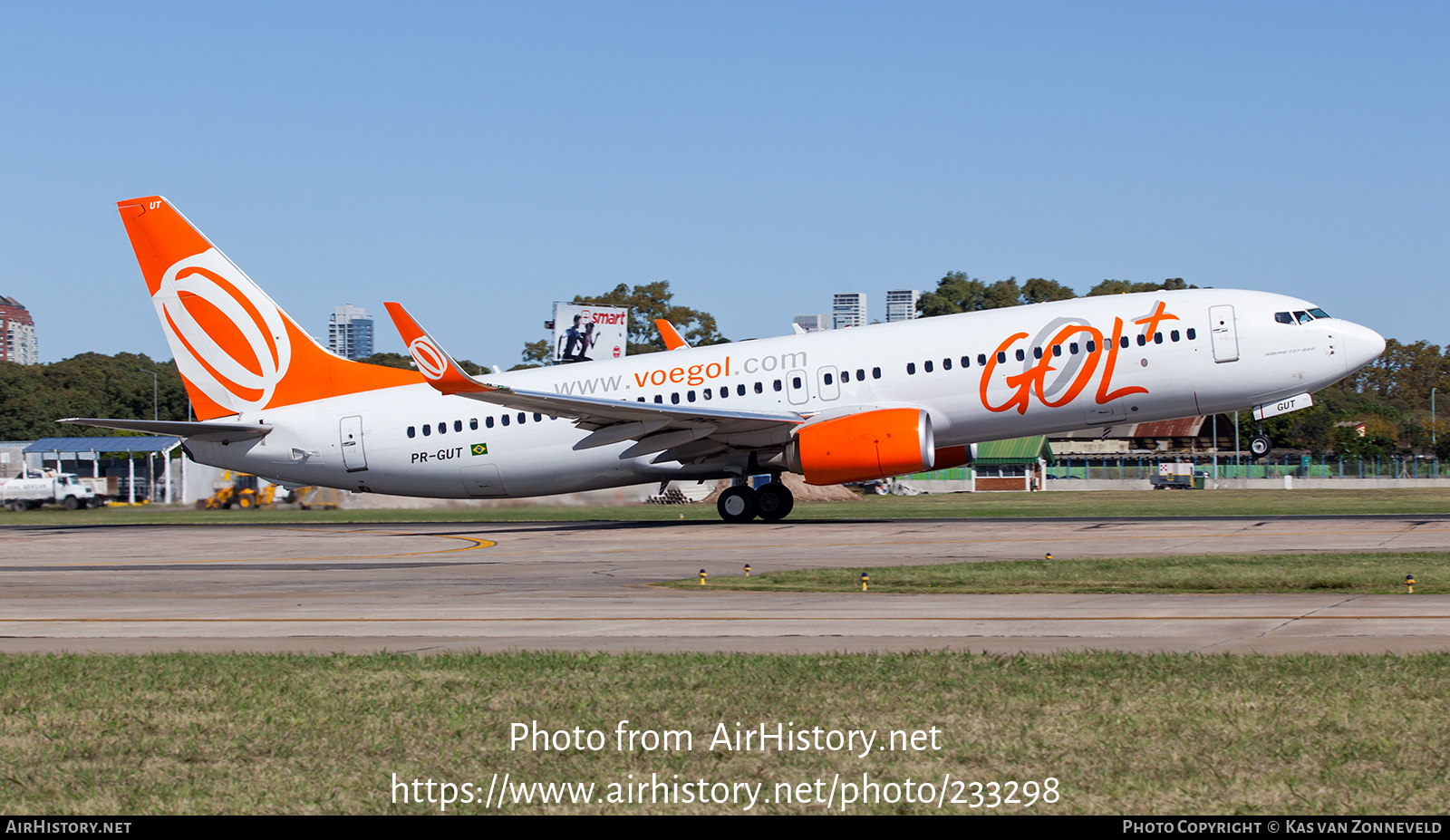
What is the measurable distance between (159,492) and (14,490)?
24.4 feet

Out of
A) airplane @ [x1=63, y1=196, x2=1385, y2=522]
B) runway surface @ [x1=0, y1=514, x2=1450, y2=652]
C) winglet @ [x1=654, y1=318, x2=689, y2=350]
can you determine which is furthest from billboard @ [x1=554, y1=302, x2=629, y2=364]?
runway surface @ [x1=0, y1=514, x2=1450, y2=652]

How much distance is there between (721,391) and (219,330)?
13.0m

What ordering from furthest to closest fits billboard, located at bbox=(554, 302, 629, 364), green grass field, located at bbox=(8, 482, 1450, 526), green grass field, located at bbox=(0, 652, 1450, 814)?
1. billboard, located at bbox=(554, 302, 629, 364)
2. green grass field, located at bbox=(8, 482, 1450, 526)
3. green grass field, located at bbox=(0, 652, 1450, 814)

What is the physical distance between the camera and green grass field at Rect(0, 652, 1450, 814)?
626cm

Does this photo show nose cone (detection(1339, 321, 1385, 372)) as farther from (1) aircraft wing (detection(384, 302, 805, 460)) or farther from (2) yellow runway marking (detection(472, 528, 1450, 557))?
(1) aircraft wing (detection(384, 302, 805, 460))

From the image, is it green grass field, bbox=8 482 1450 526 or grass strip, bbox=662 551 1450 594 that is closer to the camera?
grass strip, bbox=662 551 1450 594

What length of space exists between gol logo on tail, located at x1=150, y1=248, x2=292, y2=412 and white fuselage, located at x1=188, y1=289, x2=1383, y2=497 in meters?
1.03

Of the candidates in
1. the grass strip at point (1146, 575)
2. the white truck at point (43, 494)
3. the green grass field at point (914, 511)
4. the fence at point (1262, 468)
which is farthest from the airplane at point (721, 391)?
the fence at point (1262, 468)

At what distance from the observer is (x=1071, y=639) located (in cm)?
1122

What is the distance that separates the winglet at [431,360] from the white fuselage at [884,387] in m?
4.42

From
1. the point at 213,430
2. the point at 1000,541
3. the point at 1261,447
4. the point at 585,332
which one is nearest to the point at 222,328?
the point at 213,430

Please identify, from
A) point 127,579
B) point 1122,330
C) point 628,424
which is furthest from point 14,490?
point 1122,330

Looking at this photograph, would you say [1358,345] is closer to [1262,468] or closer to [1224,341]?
[1224,341]

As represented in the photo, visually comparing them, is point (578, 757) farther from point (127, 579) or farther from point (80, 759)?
point (127, 579)
